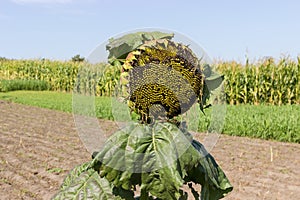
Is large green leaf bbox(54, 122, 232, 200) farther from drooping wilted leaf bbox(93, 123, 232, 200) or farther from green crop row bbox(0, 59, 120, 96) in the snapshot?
green crop row bbox(0, 59, 120, 96)

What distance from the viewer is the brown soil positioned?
502cm

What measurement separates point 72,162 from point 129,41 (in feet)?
17.1

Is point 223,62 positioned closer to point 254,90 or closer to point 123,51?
point 254,90

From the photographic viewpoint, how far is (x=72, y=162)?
6.39 m

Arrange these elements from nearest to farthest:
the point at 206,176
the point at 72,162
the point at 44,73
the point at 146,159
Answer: the point at 146,159
the point at 206,176
the point at 72,162
the point at 44,73

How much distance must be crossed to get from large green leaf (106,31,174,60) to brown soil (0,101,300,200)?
2.61m

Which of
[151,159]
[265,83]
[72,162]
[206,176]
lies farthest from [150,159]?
[265,83]

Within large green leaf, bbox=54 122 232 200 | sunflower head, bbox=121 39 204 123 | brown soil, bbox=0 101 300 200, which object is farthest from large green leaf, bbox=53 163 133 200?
brown soil, bbox=0 101 300 200

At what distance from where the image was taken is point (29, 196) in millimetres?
4840

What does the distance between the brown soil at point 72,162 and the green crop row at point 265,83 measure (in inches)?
241

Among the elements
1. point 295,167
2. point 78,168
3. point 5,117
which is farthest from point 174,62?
point 5,117

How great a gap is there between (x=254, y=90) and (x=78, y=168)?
13389mm

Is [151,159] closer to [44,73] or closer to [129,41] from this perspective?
[129,41]

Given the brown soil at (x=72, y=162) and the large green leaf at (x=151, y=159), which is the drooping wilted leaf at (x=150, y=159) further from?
the brown soil at (x=72, y=162)
